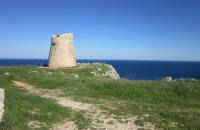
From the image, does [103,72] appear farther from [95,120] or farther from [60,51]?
[95,120]

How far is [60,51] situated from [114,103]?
98.0 feet

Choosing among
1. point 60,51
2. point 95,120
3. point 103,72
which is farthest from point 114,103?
point 60,51

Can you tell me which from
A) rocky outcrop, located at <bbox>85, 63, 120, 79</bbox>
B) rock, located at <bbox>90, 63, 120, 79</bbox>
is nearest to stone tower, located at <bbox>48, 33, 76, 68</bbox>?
rocky outcrop, located at <bbox>85, 63, 120, 79</bbox>

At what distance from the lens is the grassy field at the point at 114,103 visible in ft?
47.6

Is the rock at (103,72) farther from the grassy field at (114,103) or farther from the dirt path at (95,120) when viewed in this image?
the dirt path at (95,120)

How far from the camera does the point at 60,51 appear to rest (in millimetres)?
47750

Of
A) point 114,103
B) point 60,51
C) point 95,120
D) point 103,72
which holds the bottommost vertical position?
point 95,120

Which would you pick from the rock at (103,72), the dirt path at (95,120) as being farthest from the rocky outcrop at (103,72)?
the dirt path at (95,120)

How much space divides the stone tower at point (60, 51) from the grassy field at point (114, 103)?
1987 centimetres

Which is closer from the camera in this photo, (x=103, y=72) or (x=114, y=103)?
(x=114, y=103)

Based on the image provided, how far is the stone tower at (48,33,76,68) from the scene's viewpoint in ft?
157

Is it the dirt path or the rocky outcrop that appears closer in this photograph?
the dirt path

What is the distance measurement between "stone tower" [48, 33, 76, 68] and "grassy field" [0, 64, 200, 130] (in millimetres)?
19868

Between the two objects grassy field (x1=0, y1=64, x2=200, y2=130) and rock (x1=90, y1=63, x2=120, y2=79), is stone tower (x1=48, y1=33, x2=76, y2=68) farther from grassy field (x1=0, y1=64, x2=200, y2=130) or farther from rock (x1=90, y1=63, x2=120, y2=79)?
grassy field (x1=0, y1=64, x2=200, y2=130)
